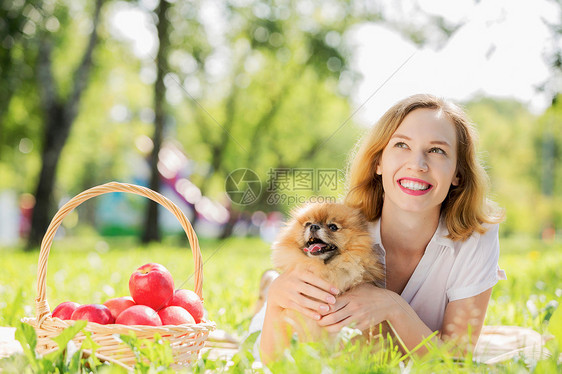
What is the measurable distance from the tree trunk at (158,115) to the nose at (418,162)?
24.7 ft

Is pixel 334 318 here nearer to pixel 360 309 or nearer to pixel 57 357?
pixel 360 309

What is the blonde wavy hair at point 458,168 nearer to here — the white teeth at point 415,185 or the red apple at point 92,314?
the white teeth at point 415,185

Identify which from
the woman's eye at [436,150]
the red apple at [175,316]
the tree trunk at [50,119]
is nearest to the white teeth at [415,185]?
the woman's eye at [436,150]

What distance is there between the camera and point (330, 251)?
6.59 ft

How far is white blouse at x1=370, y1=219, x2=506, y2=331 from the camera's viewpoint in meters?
2.24

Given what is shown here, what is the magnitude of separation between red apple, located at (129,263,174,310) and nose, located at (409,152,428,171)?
1165mm

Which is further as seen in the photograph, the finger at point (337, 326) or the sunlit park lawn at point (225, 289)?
the sunlit park lawn at point (225, 289)

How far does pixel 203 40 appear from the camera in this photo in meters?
11.0

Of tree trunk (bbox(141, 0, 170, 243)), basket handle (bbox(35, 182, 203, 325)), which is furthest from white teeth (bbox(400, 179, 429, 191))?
tree trunk (bbox(141, 0, 170, 243))

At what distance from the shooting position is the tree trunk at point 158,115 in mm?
8938

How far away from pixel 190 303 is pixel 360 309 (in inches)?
27.8

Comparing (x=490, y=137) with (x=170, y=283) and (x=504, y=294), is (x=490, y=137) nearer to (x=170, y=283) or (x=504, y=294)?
(x=504, y=294)

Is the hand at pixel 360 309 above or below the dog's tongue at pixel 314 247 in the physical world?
below

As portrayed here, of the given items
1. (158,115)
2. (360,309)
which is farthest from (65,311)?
(158,115)
